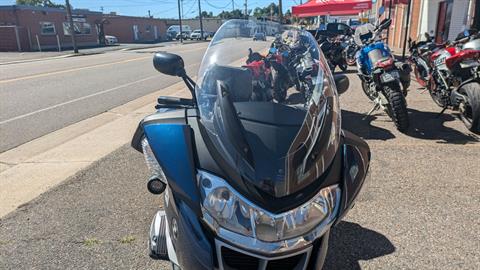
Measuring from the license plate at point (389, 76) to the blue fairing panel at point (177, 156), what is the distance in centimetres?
461

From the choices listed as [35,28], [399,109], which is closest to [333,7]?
[399,109]

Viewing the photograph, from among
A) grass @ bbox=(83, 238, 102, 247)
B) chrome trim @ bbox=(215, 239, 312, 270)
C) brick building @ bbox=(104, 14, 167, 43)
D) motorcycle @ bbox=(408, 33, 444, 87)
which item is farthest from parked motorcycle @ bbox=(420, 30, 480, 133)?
brick building @ bbox=(104, 14, 167, 43)

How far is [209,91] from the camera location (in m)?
2.35

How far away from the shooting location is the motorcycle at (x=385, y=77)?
19.4 feet

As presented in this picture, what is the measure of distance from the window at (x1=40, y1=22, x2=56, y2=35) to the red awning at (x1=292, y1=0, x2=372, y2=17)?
3319 centimetres

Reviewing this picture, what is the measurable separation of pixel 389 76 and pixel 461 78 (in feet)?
3.99

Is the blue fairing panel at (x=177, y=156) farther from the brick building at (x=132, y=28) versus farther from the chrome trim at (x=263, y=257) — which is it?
the brick building at (x=132, y=28)

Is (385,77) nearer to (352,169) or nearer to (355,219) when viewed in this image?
(355,219)

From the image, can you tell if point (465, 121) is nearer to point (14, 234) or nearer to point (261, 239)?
point (261, 239)

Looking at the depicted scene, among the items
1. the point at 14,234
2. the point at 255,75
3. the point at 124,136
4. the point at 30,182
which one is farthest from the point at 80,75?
the point at 255,75

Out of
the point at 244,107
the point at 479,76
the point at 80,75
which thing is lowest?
the point at 80,75

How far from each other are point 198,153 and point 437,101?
6403 millimetres

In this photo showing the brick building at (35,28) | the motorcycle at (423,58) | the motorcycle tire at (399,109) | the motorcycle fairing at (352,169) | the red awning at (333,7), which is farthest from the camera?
the brick building at (35,28)

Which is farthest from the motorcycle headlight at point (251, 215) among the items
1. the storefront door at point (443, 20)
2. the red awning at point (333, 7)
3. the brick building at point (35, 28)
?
the brick building at point (35, 28)
